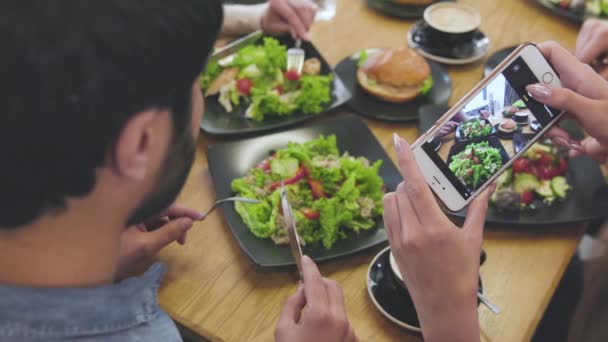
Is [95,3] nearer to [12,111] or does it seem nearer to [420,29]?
[12,111]

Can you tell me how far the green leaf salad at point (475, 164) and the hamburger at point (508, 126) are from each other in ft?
0.15

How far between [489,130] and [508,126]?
0.13 feet

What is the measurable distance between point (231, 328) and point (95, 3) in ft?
2.38

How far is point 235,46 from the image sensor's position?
5.82 ft

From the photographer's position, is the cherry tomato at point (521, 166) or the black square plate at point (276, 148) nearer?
the black square plate at point (276, 148)

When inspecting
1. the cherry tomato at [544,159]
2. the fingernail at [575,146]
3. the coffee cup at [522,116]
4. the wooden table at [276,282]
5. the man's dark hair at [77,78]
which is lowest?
the wooden table at [276,282]

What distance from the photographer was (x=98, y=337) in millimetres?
853

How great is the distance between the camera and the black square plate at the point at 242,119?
1.57 m

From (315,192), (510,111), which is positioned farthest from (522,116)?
(315,192)

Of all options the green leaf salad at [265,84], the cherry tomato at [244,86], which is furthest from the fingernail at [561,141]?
the cherry tomato at [244,86]

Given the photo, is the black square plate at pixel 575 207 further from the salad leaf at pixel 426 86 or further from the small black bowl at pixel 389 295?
the salad leaf at pixel 426 86

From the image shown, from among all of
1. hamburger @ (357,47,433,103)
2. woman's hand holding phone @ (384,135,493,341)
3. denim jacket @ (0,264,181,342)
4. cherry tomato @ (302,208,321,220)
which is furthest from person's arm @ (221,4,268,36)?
denim jacket @ (0,264,181,342)

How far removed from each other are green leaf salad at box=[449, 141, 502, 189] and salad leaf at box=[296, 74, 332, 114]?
54 centimetres

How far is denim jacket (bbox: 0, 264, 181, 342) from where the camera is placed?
2.59ft
